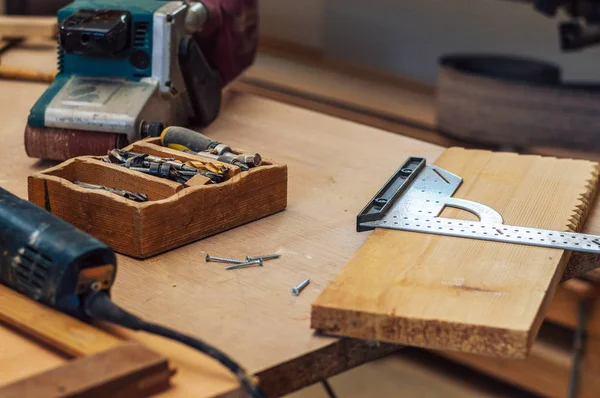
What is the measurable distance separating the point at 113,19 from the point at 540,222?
0.76 m

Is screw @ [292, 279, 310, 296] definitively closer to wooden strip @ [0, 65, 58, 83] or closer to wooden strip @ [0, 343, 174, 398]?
wooden strip @ [0, 343, 174, 398]

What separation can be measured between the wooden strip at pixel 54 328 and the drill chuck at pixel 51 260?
0.4 inches

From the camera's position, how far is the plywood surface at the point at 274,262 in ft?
2.88

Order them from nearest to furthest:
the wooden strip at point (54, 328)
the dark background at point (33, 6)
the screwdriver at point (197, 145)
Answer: the wooden strip at point (54, 328) < the screwdriver at point (197, 145) < the dark background at point (33, 6)

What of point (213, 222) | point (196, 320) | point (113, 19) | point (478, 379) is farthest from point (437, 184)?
point (478, 379)

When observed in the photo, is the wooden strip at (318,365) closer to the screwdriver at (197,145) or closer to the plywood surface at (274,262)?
the plywood surface at (274,262)

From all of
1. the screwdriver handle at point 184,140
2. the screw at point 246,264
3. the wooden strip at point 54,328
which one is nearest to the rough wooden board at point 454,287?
the screw at point 246,264

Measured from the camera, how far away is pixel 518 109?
2.10m

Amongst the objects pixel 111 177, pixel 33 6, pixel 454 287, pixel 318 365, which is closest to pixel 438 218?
pixel 454 287

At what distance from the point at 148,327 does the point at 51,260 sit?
13cm

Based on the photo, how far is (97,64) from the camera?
146cm

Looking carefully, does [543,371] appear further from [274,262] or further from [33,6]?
[33,6]

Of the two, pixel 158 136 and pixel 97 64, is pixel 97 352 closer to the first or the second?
pixel 158 136

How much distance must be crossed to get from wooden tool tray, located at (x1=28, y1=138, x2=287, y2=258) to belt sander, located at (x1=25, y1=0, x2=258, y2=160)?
17 centimetres
